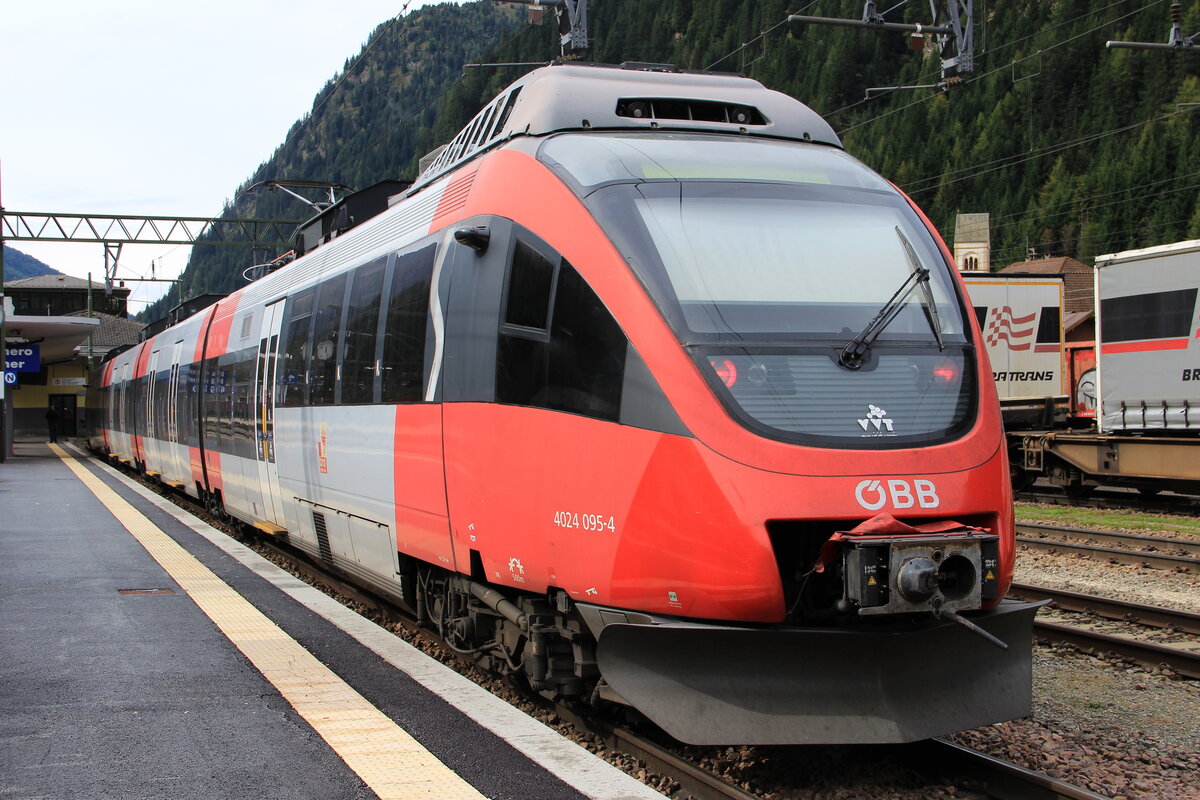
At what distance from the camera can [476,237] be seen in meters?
6.13

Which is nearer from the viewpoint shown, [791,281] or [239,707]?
[791,281]

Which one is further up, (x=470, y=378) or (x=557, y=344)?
(x=557, y=344)

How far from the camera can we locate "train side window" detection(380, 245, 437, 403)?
6906 millimetres

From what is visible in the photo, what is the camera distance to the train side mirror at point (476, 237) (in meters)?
6.12

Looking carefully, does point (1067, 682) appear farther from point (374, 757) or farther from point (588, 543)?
point (374, 757)

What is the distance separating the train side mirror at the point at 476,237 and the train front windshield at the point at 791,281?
526mm

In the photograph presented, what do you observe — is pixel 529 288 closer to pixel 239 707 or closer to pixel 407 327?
pixel 407 327

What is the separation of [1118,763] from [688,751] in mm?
2000

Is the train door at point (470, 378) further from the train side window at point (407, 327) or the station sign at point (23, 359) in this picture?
the station sign at point (23, 359)

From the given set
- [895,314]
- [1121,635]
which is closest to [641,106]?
[895,314]

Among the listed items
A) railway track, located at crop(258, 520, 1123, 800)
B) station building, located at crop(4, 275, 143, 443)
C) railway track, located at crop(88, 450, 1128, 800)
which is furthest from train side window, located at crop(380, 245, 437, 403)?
station building, located at crop(4, 275, 143, 443)

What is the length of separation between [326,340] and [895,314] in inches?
208

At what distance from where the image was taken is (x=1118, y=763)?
542 centimetres

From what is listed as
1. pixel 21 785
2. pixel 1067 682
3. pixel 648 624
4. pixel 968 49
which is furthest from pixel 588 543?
pixel 968 49
